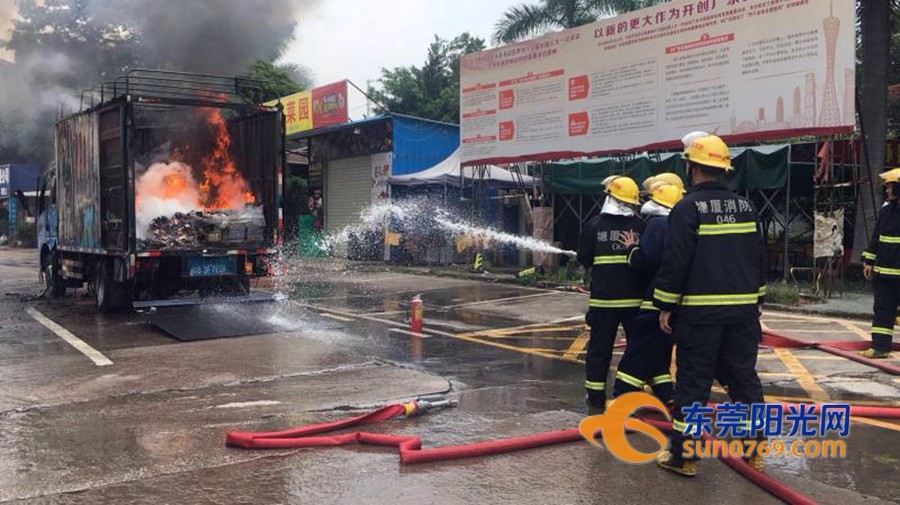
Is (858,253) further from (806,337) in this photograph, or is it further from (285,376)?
(285,376)

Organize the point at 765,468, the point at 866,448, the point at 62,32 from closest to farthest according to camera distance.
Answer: the point at 765,468 → the point at 866,448 → the point at 62,32

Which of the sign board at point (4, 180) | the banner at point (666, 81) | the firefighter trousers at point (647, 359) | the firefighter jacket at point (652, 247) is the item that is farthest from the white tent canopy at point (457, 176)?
the sign board at point (4, 180)

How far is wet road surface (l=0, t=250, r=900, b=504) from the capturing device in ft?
12.3

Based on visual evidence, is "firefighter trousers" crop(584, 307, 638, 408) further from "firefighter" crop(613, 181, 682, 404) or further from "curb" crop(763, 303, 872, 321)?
"curb" crop(763, 303, 872, 321)

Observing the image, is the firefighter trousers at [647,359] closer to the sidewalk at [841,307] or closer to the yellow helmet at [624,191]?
the yellow helmet at [624,191]

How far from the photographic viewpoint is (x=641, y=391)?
511 cm

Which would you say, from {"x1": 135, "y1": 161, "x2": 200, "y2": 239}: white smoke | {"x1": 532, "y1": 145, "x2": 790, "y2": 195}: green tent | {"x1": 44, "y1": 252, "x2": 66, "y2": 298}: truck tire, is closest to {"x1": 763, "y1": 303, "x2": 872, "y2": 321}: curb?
{"x1": 532, "y1": 145, "x2": 790, "y2": 195}: green tent

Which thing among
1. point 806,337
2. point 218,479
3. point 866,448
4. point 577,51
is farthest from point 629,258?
point 577,51

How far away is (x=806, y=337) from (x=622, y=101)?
699 cm

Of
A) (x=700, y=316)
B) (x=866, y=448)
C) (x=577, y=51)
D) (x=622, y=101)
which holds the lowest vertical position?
(x=866, y=448)

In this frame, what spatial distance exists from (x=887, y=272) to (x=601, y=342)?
382 cm

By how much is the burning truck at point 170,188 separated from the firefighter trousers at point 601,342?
6.59 m

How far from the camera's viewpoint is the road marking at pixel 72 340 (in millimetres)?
7316

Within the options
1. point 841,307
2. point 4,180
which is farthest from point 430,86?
point 841,307
